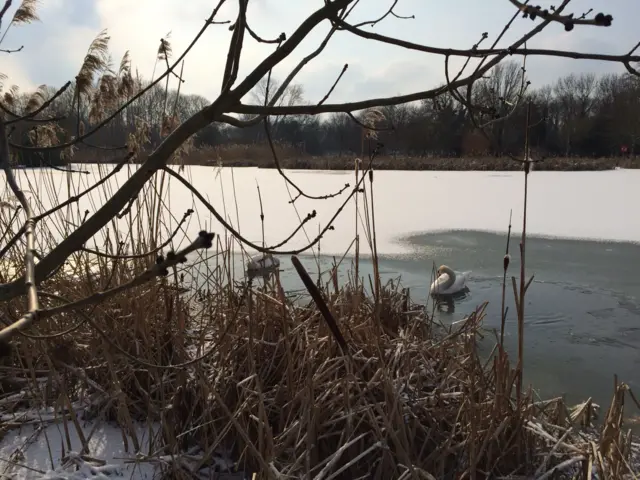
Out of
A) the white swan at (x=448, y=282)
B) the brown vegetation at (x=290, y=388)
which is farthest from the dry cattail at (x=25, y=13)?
the white swan at (x=448, y=282)

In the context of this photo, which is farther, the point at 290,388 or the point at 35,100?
the point at 35,100

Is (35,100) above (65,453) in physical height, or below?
above

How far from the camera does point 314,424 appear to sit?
4.49ft

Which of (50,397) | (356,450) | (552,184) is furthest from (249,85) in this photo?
(552,184)

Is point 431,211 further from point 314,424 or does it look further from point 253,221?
point 314,424

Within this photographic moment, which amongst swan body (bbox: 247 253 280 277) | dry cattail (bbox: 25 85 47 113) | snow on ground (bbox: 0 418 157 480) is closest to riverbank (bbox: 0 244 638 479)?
snow on ground (bbox: 0 418 157 480)

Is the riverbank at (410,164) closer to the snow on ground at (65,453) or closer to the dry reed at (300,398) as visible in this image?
the dry reed at (300,398)

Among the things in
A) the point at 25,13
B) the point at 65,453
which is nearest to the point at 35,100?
the point at 25,13

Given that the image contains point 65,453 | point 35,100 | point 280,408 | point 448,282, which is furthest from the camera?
point 448,282

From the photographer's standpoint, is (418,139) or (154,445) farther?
(418,139)

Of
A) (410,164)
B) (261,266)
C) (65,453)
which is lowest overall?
(65,453)

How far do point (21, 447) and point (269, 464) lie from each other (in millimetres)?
740

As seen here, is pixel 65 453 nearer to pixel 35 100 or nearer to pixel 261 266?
pixel 261 266

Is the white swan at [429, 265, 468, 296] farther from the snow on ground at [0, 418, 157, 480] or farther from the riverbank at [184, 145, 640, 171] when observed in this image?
the riverbank at [184, 145, 640, 171]
